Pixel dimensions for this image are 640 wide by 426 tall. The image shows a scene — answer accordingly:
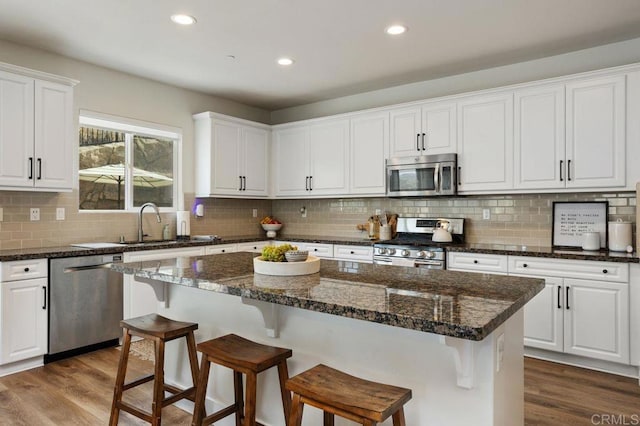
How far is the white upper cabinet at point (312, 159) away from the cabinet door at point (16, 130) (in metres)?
2.80

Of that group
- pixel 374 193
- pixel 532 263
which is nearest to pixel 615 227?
pixel 532 263

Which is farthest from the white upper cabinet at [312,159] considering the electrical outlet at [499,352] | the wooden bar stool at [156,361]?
the electrical outlet at [499,352]

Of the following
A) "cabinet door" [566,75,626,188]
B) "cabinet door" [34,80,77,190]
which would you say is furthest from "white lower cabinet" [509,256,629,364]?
"cabinet door" [34,80,77,190]

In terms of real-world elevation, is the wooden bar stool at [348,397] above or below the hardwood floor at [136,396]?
above

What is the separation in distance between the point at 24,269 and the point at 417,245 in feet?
10.6

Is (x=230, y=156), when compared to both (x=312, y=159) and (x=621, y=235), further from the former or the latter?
(x=621, y=235)

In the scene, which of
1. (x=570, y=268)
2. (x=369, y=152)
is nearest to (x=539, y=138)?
(x=570, y=268)

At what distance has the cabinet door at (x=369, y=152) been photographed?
15.4ft

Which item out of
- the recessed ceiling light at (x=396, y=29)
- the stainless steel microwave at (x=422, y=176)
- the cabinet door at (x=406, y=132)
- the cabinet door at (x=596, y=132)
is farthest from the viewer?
the cabinet door at (x=406, y=132)

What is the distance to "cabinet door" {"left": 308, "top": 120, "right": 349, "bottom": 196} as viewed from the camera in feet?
16.4

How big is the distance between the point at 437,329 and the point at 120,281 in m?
3.33

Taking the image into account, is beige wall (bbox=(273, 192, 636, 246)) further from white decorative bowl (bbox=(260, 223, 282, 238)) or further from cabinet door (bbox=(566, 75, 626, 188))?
white decorative bowl (bbox=(260, 223, 282, 238))

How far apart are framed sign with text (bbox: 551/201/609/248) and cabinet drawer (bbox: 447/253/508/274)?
65 centimetres

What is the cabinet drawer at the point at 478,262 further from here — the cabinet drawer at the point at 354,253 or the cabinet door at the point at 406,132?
the cabinet door at the point at 406,132
